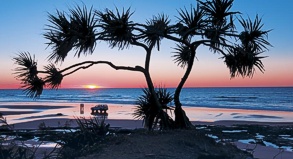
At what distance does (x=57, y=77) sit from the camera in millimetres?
9406

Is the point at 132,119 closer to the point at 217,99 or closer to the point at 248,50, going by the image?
the point at 248,50

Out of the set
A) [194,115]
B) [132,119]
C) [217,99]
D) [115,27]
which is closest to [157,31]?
[115,27]

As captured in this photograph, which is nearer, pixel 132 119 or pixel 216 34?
pixel 216 34

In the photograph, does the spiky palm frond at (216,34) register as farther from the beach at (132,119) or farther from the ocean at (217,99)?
the ocean at (217,99)

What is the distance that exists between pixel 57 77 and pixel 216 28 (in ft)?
12.7

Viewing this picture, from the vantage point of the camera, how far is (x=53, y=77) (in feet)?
30.9

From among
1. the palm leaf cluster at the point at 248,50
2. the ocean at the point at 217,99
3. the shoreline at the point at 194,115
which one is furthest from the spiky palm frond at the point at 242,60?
the ocean at the point at 217,99

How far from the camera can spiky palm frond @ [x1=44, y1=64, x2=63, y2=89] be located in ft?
30.9

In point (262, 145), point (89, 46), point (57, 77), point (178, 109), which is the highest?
point (89, 46)

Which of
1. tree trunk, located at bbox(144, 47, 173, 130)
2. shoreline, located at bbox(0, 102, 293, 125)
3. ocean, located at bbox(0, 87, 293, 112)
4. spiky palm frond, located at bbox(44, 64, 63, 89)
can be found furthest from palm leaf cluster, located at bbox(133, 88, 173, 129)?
ocean, located at bbox(0, 87, 293, 112)

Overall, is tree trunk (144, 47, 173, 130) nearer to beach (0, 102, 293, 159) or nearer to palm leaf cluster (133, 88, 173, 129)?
palm leaf cluster (133, 88, 173, 129)

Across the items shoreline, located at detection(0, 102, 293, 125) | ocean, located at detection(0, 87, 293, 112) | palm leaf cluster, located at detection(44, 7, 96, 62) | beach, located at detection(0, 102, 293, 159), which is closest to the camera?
Answer: palm leaf cluster, located at detection(44, 7, 96, 62)

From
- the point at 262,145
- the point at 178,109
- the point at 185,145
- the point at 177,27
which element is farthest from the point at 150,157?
the point at 262,145

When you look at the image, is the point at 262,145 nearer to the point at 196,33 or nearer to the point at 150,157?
the point at 196,33
